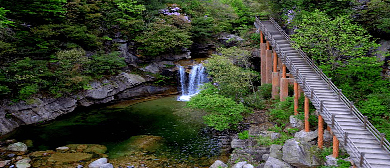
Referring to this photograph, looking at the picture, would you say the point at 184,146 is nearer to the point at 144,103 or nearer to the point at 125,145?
the point at 125,145

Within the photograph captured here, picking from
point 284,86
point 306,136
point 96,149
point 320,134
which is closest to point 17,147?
Answer: point 96,149

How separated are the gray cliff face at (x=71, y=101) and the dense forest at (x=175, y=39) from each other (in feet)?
3.19

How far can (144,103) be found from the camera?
1193 inches

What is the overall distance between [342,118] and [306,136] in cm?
256

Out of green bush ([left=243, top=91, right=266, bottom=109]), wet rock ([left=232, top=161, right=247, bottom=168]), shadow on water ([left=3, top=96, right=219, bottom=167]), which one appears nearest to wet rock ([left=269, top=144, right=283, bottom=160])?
wet rock ([left=232, top=161, right=247, bottom=168])

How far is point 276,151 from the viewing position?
13898 millimetres

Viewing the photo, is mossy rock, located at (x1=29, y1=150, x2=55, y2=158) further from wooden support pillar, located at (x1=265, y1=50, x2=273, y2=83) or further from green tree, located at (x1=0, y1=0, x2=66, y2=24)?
wooden support pillar, located at (x1=265, y1=50, x2=273, y2=83)

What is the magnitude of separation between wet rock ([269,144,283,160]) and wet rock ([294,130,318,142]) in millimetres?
Answer: 1849

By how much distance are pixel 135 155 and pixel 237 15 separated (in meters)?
32.6

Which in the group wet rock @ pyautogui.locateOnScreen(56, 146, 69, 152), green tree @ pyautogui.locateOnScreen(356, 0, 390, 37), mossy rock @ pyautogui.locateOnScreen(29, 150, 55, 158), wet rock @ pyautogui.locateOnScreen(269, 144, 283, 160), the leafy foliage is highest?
green tree @ pyautogui.locateOnScreen(356, 0, 390, 37)

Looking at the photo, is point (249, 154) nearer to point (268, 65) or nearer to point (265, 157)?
point (265, 157)

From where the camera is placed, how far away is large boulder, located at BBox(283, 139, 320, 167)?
12.4 meters

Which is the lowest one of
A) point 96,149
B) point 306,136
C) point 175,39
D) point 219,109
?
point 96,149

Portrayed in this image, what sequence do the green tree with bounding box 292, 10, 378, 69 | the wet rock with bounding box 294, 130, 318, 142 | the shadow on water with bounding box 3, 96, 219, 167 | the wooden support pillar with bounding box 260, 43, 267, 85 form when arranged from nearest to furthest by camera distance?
the wet rock with bounding box 294, 130, 318, 142 → the green tree with bounding box 292, 10, 378, 69 → the shadow on water with bounding box 3, 96, 219, 167 → the wooden support pillar with bounding box 260, 43, 267, 85
